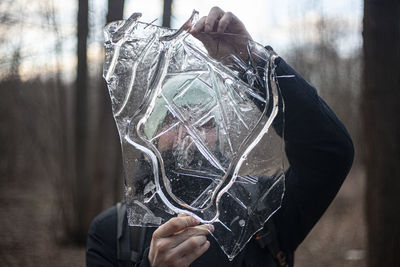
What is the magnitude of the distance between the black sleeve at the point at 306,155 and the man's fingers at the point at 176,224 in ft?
1.99

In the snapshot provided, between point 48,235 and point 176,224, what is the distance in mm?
5977

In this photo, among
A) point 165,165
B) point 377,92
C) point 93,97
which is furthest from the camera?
point 93,97

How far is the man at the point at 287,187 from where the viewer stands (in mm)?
1040

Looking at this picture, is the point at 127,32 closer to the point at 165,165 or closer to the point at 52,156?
the point at 165,165

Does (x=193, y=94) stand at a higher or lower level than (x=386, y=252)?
higher

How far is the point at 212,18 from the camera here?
1.22 metres

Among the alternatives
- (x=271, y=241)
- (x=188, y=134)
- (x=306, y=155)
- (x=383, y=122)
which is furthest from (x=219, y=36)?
(x=383, y=122)

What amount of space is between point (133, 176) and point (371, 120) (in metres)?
2.15

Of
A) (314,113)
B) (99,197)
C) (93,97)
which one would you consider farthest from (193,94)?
(93,97)

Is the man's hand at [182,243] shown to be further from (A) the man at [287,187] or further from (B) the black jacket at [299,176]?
(B) the black jacket at [299,176]

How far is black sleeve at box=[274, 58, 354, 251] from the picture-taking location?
1.36 meters

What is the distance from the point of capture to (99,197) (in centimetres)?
603

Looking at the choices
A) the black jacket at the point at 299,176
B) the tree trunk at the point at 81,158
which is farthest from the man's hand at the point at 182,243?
the tree trunk at the point at 81,158

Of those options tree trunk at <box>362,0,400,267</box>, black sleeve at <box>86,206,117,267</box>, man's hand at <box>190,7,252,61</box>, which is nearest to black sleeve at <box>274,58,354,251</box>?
man's hand at <box>190,7,252,61</box>
